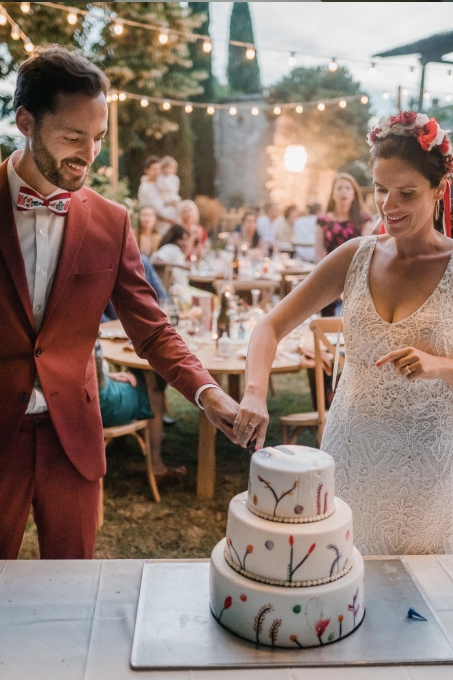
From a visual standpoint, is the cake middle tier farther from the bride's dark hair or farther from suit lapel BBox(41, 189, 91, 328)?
the bride's dark hair

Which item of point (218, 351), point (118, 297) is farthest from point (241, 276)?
point (118, 297)

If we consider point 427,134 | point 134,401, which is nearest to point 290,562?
point 427,134

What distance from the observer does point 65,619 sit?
1249 millimetres

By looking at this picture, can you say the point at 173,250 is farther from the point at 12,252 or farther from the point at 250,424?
the point at 250,424

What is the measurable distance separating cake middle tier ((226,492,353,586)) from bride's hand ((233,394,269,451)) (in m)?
0.32

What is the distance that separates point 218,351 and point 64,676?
9.30 ft

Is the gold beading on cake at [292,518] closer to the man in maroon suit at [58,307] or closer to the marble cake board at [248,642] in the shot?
the marble cake board at [248,642]

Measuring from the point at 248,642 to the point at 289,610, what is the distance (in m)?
0.11

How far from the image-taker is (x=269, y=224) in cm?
1160

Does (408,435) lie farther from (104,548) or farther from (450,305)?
(104,548)

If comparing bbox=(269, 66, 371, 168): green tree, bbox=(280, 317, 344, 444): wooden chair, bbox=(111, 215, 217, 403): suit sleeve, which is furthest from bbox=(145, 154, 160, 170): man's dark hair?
bbox=(111, 215, 217, 403): suit sleeve

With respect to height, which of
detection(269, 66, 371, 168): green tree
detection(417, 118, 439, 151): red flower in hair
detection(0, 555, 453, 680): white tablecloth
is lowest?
detection(0, 555, 453, 680): white tablecloth

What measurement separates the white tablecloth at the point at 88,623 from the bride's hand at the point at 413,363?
42 centimetres

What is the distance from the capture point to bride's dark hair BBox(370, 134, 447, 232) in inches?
64.6
